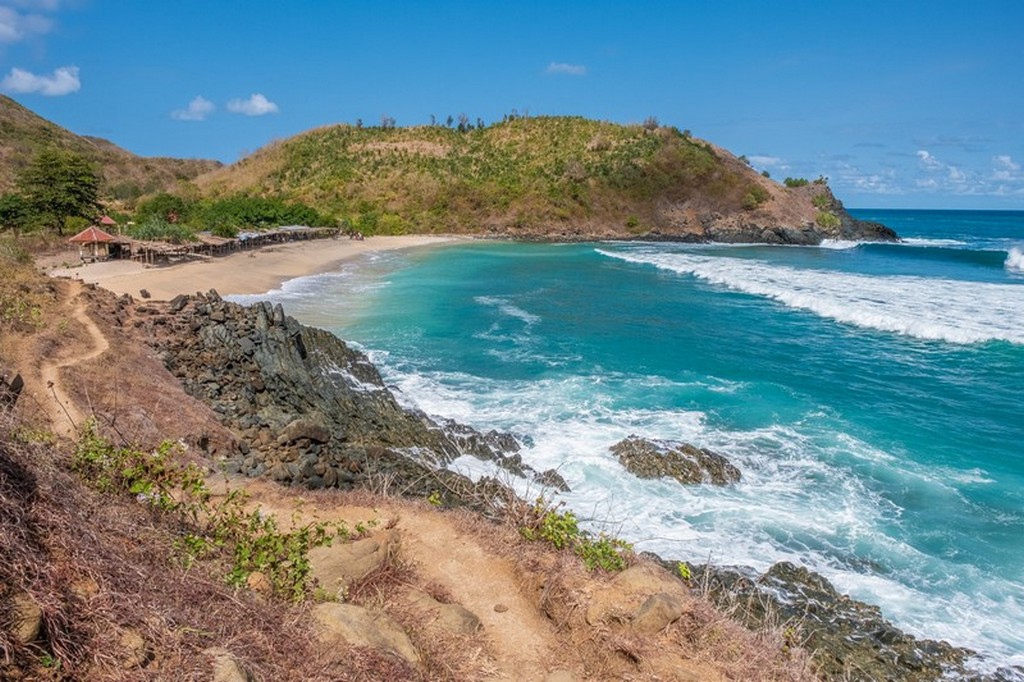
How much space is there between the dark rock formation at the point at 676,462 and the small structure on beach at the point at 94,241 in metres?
29.8

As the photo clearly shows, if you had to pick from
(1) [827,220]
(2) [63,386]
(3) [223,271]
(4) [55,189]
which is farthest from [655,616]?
(1) [827,220]

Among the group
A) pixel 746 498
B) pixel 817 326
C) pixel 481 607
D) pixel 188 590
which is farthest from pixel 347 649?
pixel 817 326

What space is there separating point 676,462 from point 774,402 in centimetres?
596

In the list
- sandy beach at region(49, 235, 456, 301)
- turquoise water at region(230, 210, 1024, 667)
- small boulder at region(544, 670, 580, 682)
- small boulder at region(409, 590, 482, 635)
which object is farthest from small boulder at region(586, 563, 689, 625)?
sandy beach at region(49, 235, 456, 301)

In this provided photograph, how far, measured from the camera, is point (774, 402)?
1877 centimetres

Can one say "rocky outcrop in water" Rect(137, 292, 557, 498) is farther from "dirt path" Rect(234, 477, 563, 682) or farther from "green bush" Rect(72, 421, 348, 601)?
"green bush" Rect(72, 421, 348, 601)

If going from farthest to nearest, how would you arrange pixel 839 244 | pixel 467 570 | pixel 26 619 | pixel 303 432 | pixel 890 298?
1. pixel 839 244
2. pixel 890 298
3. pixel 303 432
4. pixel 467 570
5. pixel 26 619

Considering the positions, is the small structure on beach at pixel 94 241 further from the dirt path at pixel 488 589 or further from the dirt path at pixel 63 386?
the dirt path at pixel 488 589

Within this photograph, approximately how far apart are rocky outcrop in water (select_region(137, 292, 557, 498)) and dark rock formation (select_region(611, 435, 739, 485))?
2317 millimetres

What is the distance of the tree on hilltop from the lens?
3909 cm

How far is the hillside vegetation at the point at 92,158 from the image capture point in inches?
2667

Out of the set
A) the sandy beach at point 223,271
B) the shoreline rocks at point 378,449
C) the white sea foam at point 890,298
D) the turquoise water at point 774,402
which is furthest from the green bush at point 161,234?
the white sea foam at point 890,298

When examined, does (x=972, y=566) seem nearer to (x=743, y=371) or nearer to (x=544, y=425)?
(x=544, y=425)

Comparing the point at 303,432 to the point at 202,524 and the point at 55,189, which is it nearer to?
the point at 202,524
